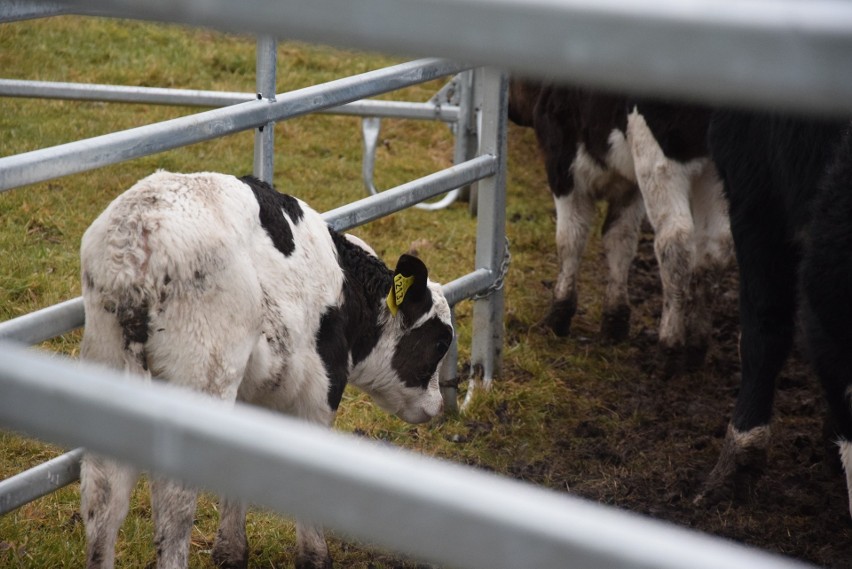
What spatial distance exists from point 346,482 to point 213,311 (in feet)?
6.81

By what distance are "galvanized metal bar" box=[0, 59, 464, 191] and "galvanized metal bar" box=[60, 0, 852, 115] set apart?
4.62ft

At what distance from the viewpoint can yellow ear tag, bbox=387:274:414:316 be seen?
3.59 meters

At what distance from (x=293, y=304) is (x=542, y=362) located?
284cm

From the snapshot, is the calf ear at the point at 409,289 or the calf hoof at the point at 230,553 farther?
the calf ear at the point at 409,289

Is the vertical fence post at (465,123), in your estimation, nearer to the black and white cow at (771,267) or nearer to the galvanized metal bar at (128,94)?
the galvanized metal bar at (128,94)

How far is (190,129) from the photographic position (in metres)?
2.94

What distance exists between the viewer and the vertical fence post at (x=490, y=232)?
4.90 meters

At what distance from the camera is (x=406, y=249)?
21.5ft

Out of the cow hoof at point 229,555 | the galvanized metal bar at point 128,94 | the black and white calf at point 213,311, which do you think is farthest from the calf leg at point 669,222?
the cow hoof at point 229,555

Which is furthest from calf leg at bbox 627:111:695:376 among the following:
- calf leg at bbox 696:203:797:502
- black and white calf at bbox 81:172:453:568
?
black and white calf at bbox 81:172:453:568

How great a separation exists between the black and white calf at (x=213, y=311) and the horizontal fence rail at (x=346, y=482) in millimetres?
1874

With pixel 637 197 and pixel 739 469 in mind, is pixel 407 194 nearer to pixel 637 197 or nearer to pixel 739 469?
pixel 739 469

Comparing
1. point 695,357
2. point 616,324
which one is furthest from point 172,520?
point 616,324

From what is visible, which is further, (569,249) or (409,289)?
(569,249)
